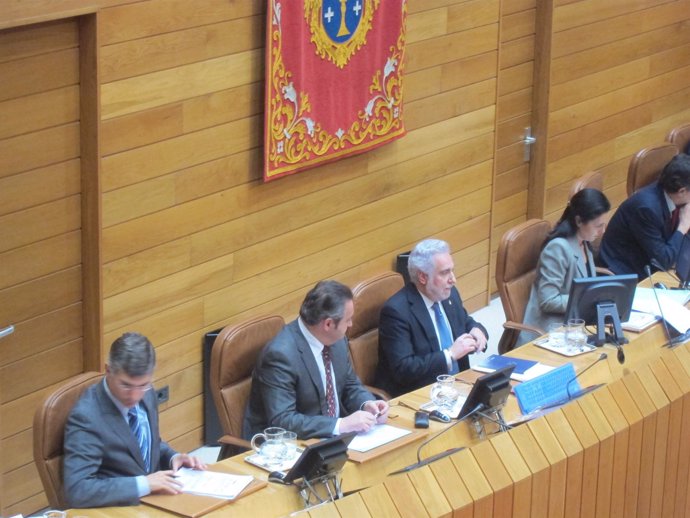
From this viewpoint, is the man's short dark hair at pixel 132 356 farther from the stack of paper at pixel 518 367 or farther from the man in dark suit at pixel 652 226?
the man in dark suit at pixel 652 226

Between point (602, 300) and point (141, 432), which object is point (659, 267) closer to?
point (602, 300)

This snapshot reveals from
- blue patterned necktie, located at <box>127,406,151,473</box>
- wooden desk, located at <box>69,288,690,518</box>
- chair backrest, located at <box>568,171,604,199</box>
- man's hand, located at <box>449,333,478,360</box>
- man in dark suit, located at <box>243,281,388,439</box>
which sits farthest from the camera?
chair backrest, located at <box>568,171,604,199</box>

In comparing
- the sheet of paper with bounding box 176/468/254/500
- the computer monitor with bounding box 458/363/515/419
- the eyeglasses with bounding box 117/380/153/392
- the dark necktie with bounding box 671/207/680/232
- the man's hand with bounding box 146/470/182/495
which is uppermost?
the eyeglasses with bounding box 117/380/153/392

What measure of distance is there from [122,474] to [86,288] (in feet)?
4.10

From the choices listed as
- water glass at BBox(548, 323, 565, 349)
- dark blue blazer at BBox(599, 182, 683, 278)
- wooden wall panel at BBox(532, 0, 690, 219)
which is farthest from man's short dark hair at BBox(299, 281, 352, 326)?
wooden wall panel at BBox(532, 0, 690, 219)

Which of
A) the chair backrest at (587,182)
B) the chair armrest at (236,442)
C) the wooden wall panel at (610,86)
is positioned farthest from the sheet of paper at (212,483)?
the wooden wall panel at (610,86)

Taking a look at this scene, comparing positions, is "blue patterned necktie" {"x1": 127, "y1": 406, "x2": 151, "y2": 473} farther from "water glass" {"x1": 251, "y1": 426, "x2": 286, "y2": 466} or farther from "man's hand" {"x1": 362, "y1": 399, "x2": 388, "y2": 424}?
"man's hand" {"x1": 362, "y1": 399, "x2": 388, "y2": 424}

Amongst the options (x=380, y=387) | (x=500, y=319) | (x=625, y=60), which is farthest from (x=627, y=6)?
(x=380, y=387)

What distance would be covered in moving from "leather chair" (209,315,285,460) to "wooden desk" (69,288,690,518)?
0.51m

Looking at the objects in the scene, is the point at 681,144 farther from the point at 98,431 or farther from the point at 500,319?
the point at 98,431

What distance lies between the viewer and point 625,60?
8742 millimetres

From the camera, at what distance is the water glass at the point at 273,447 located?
4.11m

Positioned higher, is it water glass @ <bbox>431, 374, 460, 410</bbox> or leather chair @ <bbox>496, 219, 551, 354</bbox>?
leather chair @ <bbox>496, 219, 551, 354</bbox>

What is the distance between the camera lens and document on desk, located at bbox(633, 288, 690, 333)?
18.1 ft
